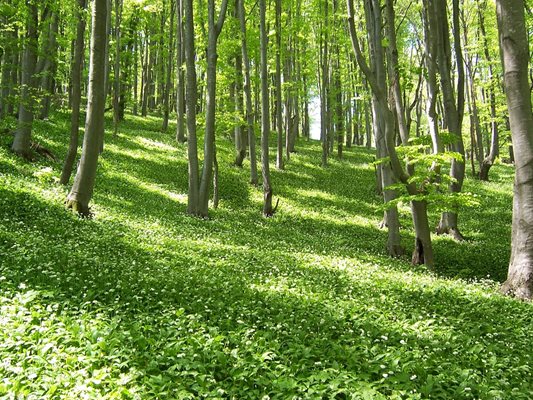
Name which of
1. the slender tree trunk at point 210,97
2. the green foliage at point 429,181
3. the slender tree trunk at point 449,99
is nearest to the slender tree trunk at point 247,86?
the slender tree trunk at point 210,97

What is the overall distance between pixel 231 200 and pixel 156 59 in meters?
31.1

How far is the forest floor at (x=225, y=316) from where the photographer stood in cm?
469

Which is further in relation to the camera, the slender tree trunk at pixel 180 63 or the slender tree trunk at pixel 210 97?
the slender tree trunk at pixel 180 63

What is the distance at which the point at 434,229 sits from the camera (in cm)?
2014

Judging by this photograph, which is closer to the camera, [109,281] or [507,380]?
[507,380]

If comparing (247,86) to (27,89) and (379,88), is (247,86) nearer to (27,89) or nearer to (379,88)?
(27,89)

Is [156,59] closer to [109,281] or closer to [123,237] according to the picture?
[123,237]

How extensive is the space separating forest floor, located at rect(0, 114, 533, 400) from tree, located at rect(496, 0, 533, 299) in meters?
0.78

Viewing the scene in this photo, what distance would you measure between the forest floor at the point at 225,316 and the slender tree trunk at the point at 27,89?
2.79 m

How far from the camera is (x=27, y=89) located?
17.2 metres

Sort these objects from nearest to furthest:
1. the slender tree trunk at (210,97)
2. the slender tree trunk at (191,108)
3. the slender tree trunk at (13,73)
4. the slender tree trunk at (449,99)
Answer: the slender tree trunk at (449,99) < the slender tree trunk at (191,108) < the slender tree trunk at (210,97) < the slender tree trunk at (13,73)

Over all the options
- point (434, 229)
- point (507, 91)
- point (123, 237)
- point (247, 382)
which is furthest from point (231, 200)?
point (247, 382)

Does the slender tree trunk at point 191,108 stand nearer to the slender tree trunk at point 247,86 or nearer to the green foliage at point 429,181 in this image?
the slender tree trunk at point 247,86

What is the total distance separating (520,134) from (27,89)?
1689 cm
